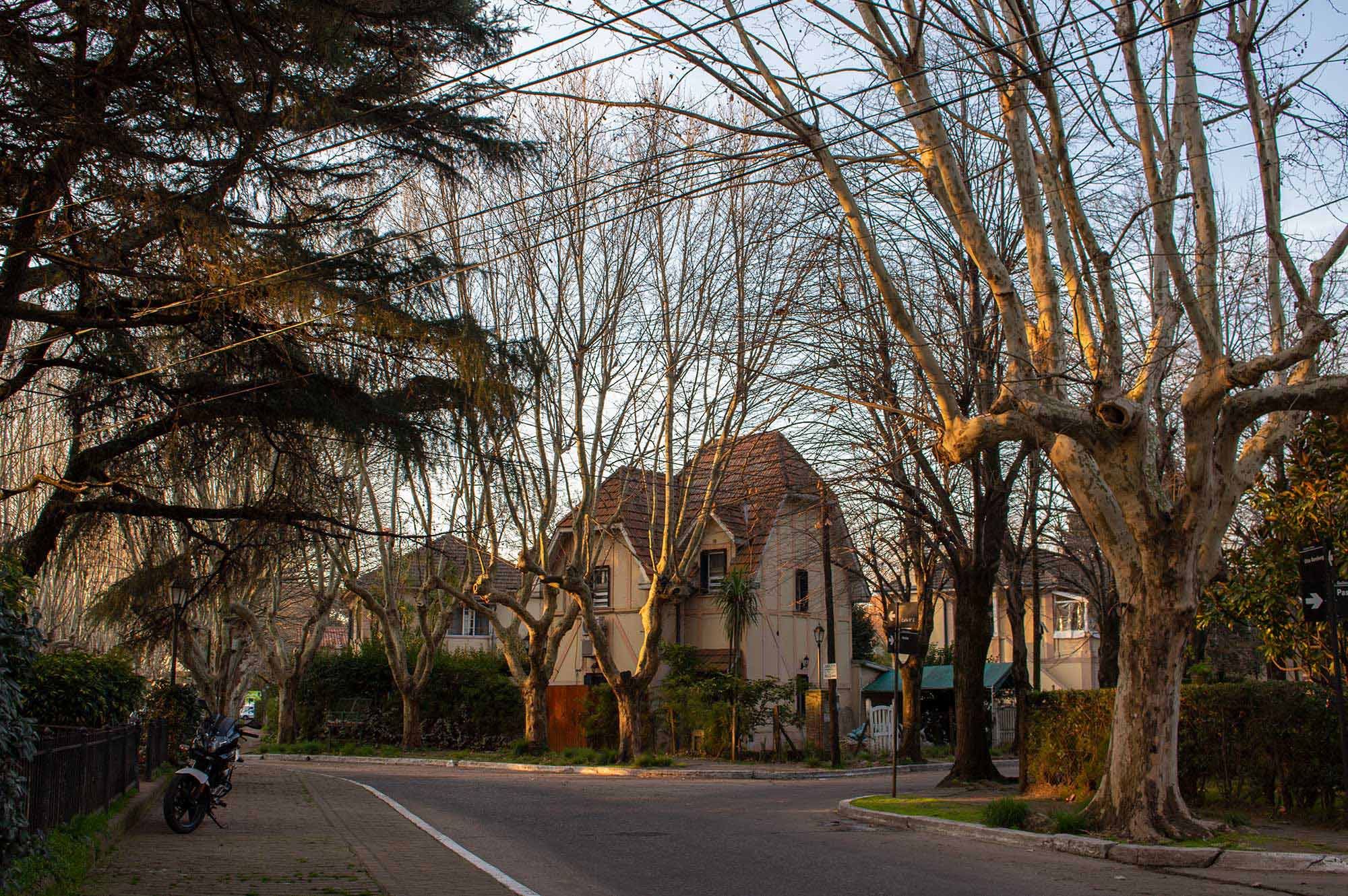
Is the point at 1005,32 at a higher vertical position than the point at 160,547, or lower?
higher

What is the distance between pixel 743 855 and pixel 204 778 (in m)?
6.26

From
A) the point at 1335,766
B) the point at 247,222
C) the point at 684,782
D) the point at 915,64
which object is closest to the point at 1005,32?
the point at 915,64

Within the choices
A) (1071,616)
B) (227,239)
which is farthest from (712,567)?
(227,239)

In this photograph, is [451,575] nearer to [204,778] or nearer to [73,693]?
[73,693]

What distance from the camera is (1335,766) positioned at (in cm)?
1273

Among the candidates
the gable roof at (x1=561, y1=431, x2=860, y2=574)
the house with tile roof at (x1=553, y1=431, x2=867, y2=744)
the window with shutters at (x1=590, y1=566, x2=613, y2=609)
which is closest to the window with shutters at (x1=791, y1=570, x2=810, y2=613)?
the house with tile roof at (x1=553, y1=431, x2=867, y2=744)

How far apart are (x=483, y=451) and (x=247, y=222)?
3.61m

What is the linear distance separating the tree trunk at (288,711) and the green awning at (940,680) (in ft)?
71.1

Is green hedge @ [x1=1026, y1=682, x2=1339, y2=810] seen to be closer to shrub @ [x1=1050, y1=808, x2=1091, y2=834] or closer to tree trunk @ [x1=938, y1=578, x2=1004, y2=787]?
tree trunk @ [x1=938, y1=578, x2=1004, y2=787]

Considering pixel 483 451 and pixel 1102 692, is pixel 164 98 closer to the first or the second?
pixel 483 451

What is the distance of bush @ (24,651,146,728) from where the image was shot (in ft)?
42.6

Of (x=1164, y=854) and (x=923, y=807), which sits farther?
(x=923, y=807)

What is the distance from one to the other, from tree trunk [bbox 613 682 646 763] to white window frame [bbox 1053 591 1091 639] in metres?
24.9

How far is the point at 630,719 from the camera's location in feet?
92.5
